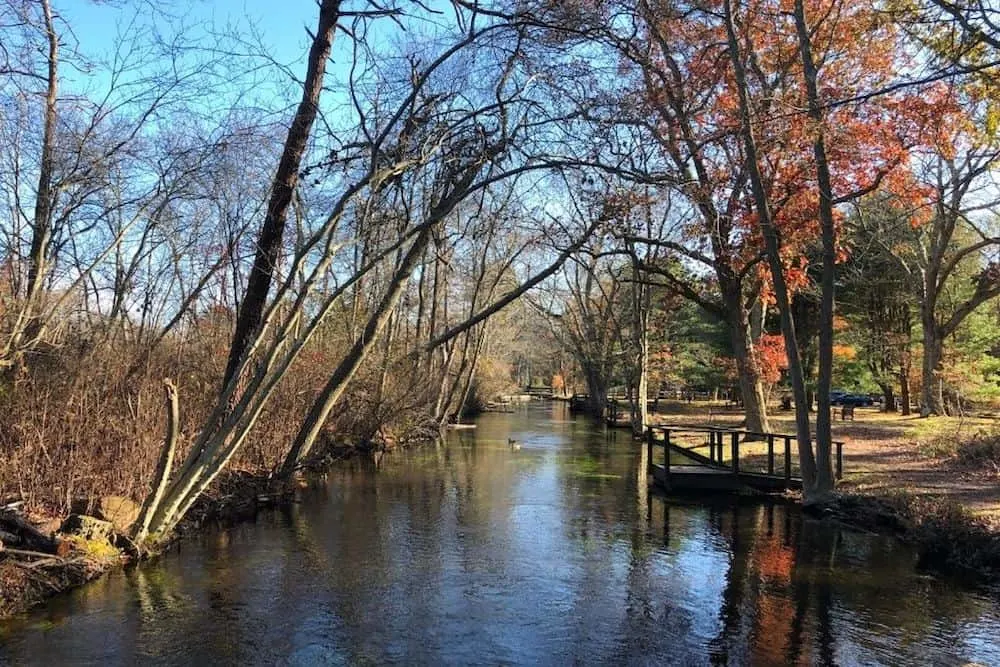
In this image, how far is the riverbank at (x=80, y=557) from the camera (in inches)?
330

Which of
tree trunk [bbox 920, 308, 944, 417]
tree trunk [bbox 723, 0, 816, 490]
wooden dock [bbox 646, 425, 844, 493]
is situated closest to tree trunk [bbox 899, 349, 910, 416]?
tree trunk [bbox 920, 308, 944, 417]

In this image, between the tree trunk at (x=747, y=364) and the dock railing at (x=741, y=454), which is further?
the tree trunk at (x=747, y=364)

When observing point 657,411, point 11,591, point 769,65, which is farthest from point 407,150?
point 657,411

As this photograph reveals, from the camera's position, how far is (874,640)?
7848 millimetres

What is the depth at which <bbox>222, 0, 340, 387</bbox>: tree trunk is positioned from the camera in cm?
1260

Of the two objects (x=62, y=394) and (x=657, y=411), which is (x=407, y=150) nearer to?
(x=62, y=394)

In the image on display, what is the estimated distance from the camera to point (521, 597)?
30.4ft

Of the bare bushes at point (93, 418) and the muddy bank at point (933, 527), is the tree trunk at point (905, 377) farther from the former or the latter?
the bare bushes at point (93, 418)

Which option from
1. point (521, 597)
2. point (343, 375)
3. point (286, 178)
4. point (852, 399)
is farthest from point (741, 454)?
point (852, 399)

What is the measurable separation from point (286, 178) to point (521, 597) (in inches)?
312

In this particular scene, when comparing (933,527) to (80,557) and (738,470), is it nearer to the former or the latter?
(738,470)

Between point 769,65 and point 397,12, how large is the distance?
1284cm

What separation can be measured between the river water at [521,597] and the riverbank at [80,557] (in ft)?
0.84

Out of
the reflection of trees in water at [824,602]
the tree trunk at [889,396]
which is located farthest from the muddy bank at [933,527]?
the tree trunk at [889,396]
